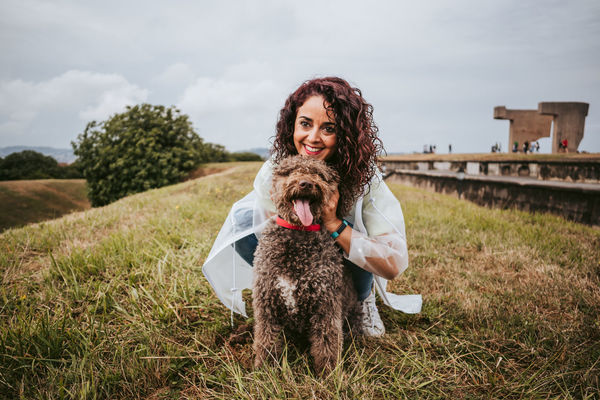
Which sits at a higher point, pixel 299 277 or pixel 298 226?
pixel 298 226

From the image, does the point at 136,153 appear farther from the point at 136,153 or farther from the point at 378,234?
the point at 378,234

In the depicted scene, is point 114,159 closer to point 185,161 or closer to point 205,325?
point 185,161

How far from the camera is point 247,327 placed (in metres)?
2.59

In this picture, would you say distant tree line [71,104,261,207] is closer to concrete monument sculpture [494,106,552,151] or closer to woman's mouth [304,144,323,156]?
woman's mouth [304,144,323,156]

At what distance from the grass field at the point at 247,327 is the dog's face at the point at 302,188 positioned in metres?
0.99

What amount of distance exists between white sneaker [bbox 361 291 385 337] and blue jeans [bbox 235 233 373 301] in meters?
0.14

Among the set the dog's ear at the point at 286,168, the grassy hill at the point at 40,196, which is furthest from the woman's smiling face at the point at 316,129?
the grassy hill at the point at 40,196

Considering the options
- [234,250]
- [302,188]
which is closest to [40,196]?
[234,250]

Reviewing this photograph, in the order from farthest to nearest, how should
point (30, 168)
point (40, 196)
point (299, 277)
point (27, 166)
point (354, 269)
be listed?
point (27, 166), point (30, 168), point (40, 196), point (354, 269), point (299, 277)

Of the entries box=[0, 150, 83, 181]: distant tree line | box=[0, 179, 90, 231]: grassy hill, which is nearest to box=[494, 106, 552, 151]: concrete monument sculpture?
box=[0, 179, 90, 231]: grassy hill

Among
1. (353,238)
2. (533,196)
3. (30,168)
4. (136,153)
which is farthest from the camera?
(30,168)

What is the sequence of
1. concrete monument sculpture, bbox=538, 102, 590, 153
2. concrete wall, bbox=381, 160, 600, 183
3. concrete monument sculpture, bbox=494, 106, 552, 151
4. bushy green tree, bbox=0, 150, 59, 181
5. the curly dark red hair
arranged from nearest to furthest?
the curly dark red hair
concrete wall, bbox=381, 160, 600, 183
concrete monument sculpture, bbox=538, 102, 590, 153
concrete monument sculpture, bbox=494, 106, 552, 151
bushy green tree, bbox=0, 150, 59, 181

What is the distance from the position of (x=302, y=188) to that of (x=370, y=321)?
1.51 m

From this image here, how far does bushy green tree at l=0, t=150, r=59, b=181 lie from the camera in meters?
37.7
